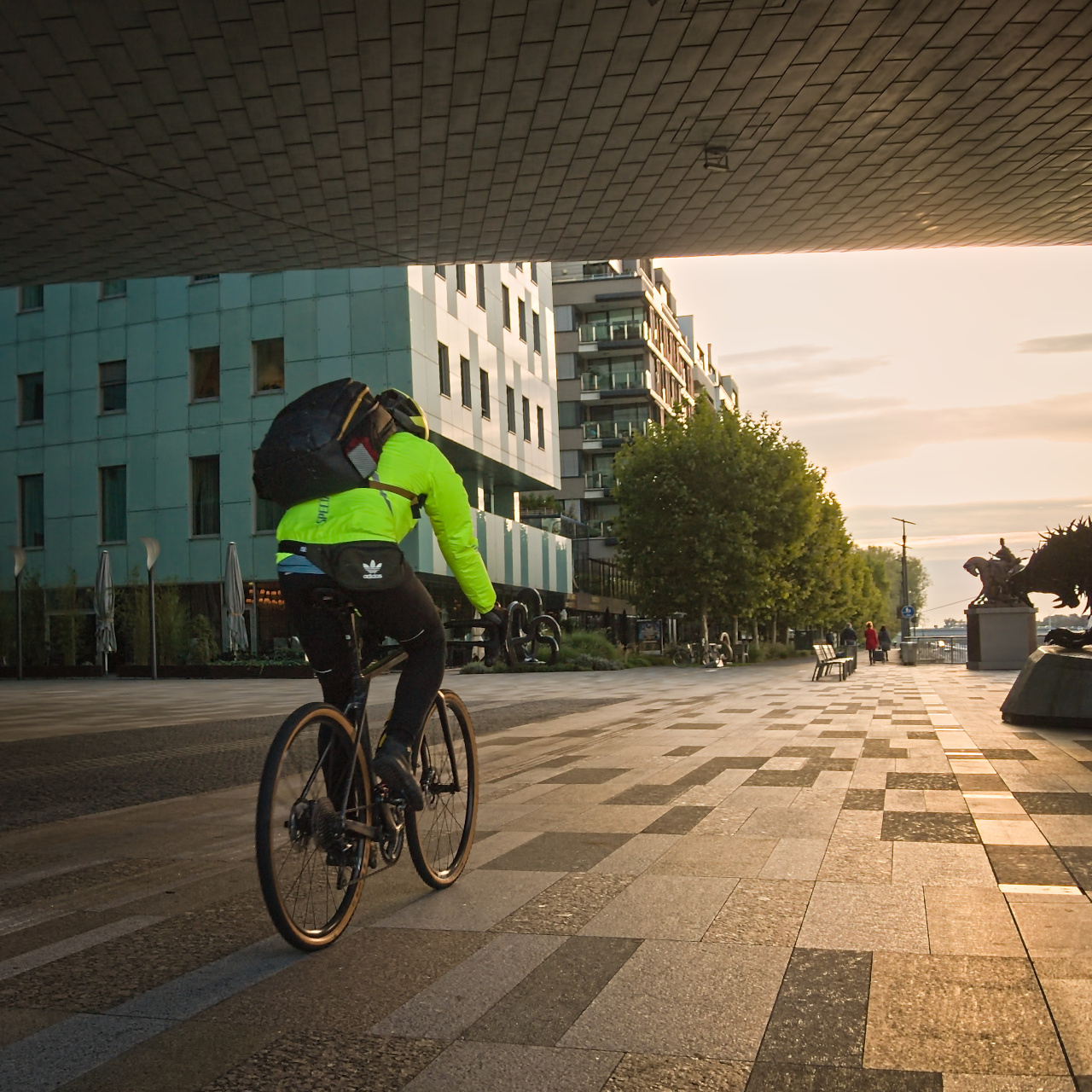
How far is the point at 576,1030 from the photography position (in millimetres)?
3184

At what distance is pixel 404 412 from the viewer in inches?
176

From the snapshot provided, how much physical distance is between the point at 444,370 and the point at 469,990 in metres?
32.8

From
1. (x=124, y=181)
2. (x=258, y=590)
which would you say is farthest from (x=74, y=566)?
(x=124, y=181)

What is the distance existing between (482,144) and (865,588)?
315 feet

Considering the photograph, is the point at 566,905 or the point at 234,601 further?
the point at 234,601

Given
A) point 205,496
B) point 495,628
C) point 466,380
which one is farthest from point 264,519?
point 495,628

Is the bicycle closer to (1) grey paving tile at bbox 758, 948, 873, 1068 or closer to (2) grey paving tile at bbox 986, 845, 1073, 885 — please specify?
(1) grey paving tile at bbox 758, 948, 873, 1068

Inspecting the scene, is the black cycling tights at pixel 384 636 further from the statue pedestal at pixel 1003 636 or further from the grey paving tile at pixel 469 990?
the statue pedestal at pixel 1003 636

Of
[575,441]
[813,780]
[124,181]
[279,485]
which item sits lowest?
→ [813,780]

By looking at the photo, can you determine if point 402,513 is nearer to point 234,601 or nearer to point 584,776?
point 584,776

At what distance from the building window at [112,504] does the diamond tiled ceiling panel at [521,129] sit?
19853mm

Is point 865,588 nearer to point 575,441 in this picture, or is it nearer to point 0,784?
point 575,441

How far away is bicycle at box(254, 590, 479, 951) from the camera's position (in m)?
3.79

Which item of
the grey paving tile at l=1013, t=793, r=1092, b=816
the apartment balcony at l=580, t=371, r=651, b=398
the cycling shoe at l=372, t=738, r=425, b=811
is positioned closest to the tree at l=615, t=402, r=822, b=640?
→ the apartment balcony at l=580, t=371, r=651, b=398
